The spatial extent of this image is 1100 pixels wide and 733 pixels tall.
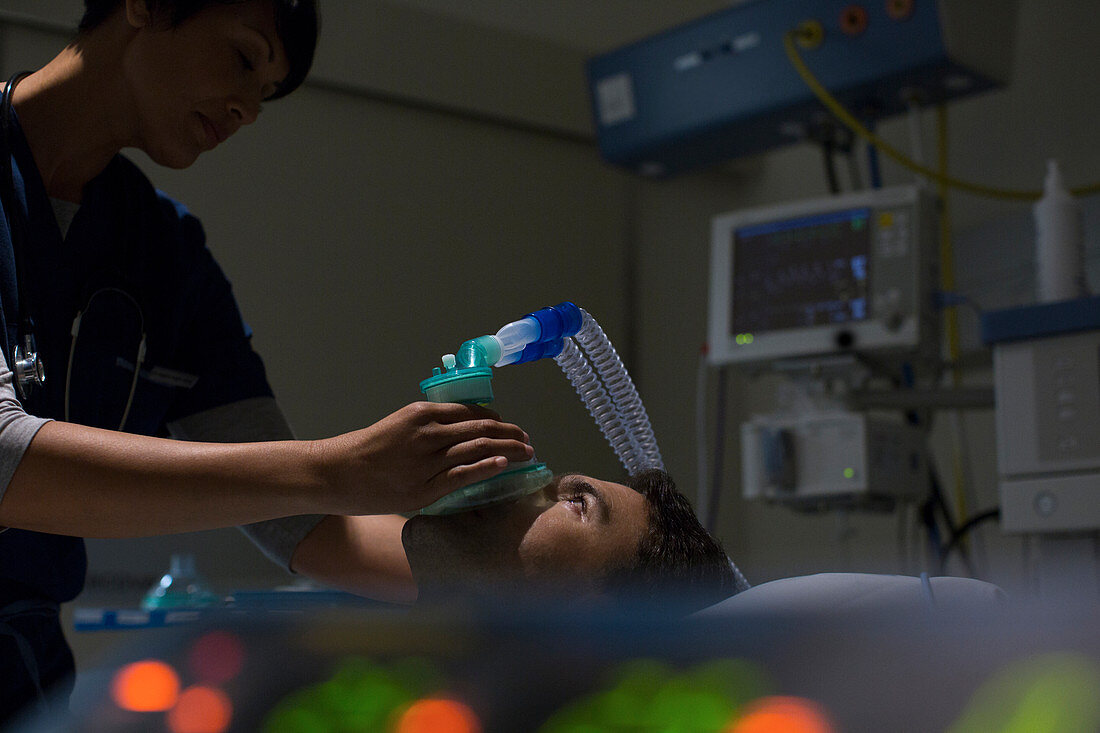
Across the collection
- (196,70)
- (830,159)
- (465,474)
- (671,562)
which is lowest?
(671,562)

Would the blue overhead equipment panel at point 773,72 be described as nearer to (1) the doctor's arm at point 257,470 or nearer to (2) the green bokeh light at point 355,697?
(1) the doctor's arm at point 257,470

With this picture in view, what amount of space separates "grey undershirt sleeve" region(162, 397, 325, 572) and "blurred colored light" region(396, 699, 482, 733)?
0.93 meters

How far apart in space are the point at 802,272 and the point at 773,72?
22.2 inches

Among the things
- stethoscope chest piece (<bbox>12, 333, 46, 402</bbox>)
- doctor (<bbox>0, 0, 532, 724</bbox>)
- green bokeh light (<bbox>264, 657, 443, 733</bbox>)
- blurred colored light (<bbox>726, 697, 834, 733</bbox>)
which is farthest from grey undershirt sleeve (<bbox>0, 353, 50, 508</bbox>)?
blurred colored light (<bbox>726, 697, 834, 733</bbox>)

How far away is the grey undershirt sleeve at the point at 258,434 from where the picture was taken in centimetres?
134

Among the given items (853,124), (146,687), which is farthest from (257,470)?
(853,124)

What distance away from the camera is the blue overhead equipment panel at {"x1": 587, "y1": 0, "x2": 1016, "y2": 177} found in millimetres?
2338

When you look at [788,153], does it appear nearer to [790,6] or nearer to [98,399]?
[790,6]

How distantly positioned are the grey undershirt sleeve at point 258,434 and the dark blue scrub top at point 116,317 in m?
0.02

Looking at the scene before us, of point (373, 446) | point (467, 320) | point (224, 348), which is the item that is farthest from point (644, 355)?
point (373, 446)

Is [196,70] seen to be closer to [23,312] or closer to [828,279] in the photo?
[23,312]

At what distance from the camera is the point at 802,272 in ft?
7.53

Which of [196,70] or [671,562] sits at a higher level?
[196,70]

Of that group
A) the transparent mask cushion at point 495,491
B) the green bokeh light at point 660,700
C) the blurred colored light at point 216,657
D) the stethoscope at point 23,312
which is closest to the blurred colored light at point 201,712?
the blurred colored light at point 216,657
